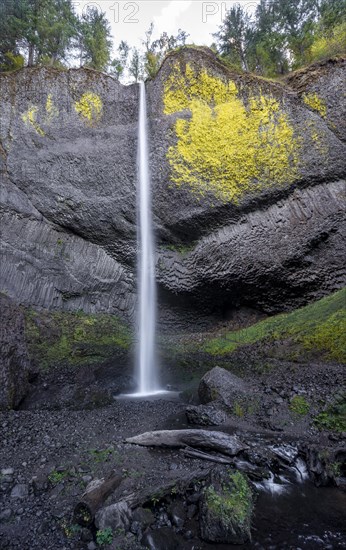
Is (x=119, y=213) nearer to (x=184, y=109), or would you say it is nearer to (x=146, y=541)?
(x=184, y=109)

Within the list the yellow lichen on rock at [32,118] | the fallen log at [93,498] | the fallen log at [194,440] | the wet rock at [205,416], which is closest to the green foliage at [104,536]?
the fallen log at [93,498]

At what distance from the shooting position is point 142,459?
4504 mm

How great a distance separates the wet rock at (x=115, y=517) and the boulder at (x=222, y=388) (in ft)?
12.3

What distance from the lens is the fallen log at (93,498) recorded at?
3164 millimetres


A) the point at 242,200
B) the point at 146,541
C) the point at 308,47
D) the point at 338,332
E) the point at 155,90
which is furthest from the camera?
the point at 308,47

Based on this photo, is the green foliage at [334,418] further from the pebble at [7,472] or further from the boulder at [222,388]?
the pebble at [7,472]

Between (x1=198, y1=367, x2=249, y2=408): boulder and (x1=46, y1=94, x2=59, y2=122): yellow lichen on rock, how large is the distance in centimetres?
1283

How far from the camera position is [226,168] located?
1309cm

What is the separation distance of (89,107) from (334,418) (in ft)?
48.7

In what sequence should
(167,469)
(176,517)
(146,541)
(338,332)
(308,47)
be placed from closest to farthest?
(146,541) < (176,517) < (167,469) < (338,332) < (308,47)

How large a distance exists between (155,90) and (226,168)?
5084 mm

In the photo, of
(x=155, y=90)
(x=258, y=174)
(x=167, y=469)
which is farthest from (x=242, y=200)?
(x=167, y=469)

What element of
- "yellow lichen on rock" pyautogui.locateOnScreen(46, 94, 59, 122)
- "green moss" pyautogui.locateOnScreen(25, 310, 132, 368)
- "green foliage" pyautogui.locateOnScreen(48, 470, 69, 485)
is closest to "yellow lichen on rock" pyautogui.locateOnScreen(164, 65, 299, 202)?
"yellow lichen on rock" pyautogui.locateOnScreen(46, 94, 59, 122)

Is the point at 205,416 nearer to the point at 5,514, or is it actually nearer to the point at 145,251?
the point at 5,514
